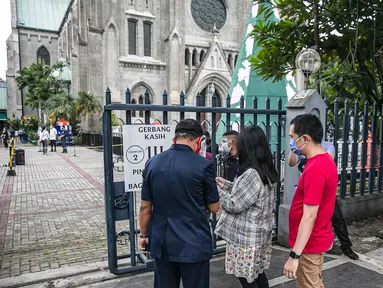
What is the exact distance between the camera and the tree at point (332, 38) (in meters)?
5.98

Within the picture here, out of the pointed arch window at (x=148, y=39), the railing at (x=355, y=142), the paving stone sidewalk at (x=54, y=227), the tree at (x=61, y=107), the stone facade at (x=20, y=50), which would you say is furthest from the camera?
the stone facade at (x=20, y=50)

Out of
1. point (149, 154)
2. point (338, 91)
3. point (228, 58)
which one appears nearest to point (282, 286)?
point (149, 154)

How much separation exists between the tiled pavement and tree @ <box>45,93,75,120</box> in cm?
1948

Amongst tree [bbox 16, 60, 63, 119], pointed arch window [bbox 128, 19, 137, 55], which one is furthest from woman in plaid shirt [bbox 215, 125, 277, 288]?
tree [bbox 16, 60, 63, 119]

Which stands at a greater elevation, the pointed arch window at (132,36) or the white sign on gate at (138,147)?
the pointed arch window at (132,36)

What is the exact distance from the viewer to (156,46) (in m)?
31.9

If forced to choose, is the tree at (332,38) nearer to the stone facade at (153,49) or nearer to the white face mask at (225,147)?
the white face mask at (225,147)

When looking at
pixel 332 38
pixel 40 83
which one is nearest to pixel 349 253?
pixel 332 38

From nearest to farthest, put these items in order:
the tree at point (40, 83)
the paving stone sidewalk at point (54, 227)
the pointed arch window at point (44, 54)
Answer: the paving stone sidewalk at point (54, 227) < the tree at point (40, 83) < the pointed arch window at point (44, 54)

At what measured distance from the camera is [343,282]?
3484 millimetres

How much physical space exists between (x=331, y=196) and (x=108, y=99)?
2419mm

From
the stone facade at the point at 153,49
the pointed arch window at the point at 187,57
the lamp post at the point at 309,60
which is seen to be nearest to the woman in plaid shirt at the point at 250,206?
the lamp post at the point at 309,60

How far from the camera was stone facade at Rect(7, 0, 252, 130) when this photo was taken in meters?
29.2

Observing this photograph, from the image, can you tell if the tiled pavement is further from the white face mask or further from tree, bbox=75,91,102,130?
tree, bbox=75,91,102,130
